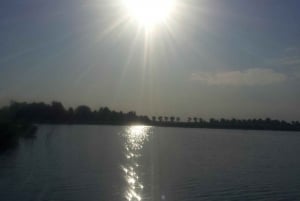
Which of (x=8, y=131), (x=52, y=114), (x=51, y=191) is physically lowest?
(x=51, y=191)

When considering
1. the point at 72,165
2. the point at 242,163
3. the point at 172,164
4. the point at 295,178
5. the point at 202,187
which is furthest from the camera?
the point at 242,163

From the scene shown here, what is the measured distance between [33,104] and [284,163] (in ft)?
417

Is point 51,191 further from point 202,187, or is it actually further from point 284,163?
point 284,163

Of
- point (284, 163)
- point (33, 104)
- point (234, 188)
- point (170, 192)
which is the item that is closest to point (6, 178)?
point (170, 192)

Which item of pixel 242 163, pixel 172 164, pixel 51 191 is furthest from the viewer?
pixel 242 163

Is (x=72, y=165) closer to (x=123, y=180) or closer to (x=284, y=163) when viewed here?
(x=123, y=180)

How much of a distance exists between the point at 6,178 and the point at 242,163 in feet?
102

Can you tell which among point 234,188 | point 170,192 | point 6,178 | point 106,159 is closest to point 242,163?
point 106,159

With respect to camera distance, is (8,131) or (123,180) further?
(8,131)

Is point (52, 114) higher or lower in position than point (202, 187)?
higher

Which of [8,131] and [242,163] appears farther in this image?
[8,131]

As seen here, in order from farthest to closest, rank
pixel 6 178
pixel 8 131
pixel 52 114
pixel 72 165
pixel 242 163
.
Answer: pixel 52 114 → pixel 8 131 → pixel 242 163 → pixel 72 165 → pixel 6 178

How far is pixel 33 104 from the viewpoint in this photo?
6880 inches

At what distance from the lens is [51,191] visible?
115ft
